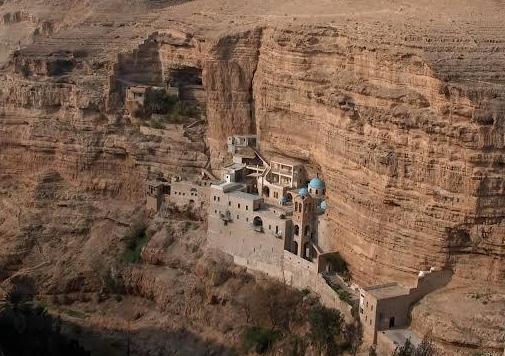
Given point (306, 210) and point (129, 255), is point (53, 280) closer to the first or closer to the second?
point (129, 255)

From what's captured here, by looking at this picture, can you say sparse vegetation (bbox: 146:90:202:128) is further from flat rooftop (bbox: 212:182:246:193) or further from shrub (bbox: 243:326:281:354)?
shrub (bbox: 243:326:281:354)

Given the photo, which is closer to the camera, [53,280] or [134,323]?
[134,323]

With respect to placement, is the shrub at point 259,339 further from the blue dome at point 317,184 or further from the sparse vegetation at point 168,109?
the sparse vegetation at point 168,109

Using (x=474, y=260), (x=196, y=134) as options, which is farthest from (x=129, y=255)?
(x=474, y=260)

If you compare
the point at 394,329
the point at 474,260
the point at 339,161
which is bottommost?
the point at 394,329

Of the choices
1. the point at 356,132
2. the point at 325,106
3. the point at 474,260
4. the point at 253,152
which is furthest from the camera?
the point at 253,152

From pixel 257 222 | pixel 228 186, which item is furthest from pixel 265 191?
pixel 257 222

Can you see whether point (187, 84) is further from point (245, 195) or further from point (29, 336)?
point (29, 336)
